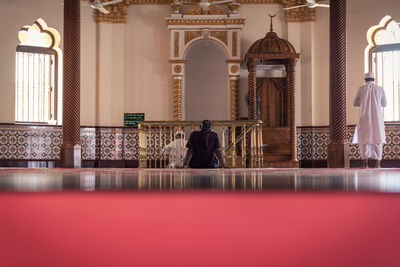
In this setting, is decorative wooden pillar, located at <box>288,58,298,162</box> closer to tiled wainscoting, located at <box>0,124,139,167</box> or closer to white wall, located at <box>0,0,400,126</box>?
white wall, located at <box>0,0,400,126</box>

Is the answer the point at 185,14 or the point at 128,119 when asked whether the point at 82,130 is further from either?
the point at 185,14

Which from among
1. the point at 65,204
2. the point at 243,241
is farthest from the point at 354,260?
the point at 65,204

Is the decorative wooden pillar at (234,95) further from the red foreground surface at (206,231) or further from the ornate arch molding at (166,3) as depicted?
the red foreground surface at (206,231)

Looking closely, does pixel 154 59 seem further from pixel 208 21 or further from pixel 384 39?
pixel 384 39

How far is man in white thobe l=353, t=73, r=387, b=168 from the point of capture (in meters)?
9.25

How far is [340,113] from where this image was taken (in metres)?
9.75

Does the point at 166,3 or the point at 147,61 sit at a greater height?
the point at 166,3

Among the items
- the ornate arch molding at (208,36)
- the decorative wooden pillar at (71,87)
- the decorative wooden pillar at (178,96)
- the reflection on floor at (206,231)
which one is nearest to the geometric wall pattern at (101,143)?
the decorative wooden pillar at (178,96)

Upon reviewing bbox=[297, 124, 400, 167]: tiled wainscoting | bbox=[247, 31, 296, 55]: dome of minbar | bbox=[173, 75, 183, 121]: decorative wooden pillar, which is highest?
bbox=[247, 31, 296, 55]: dome of minbar

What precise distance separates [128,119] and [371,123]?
700cm

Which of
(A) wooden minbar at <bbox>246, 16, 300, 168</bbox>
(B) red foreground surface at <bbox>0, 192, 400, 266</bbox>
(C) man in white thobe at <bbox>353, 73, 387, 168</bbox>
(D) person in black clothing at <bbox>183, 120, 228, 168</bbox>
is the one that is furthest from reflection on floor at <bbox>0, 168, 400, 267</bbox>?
(A) wooden minbar at <bbox>246, 16, 300, 168</bbox>

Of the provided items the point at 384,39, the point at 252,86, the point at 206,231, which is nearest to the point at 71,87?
Result: the point at 252,86

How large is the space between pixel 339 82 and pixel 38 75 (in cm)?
839

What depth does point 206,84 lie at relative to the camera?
15.0 meters
